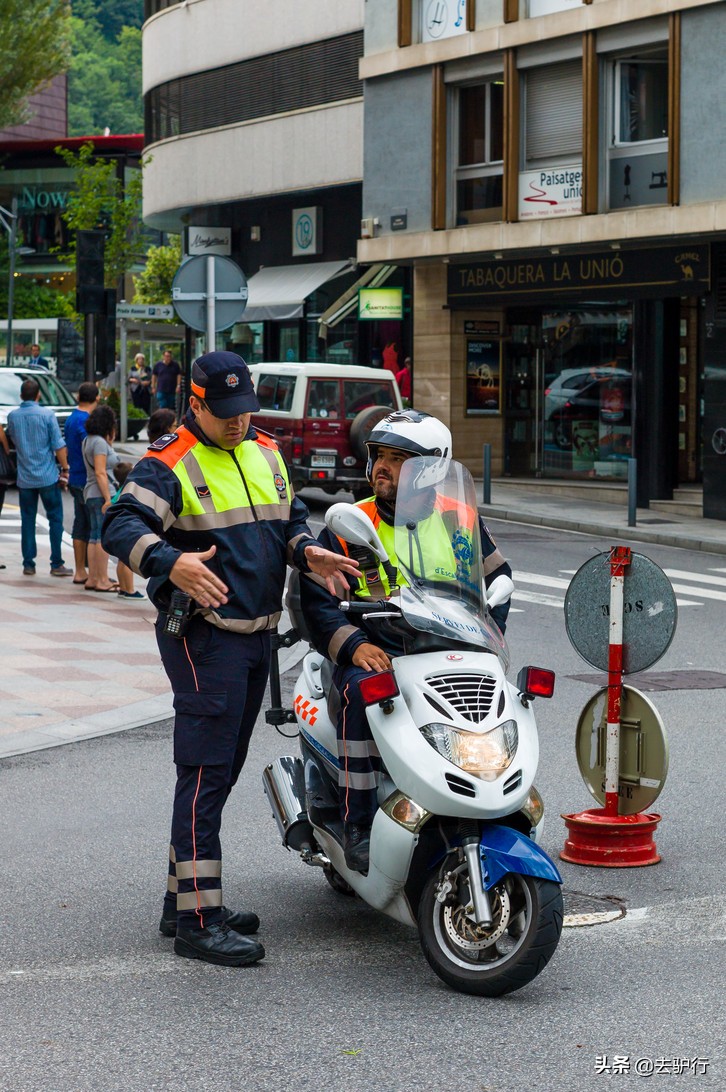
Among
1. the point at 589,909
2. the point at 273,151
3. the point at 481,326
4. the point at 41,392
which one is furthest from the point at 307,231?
the point at 589,909

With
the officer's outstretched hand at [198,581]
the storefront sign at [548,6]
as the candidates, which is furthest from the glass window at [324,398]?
the officer's outstretched hand at [198,581]

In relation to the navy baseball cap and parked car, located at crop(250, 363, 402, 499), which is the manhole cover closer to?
the navy baseball cap

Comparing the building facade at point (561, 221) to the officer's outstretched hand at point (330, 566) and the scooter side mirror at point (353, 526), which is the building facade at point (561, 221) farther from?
the scooter side mirror at point (353, 526)

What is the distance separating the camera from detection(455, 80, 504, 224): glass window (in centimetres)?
2650

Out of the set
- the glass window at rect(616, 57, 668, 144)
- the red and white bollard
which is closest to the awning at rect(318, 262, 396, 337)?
the glass window at rect(616, 57, 668, 144)

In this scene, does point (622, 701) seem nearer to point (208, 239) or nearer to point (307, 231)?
point (307, 231)

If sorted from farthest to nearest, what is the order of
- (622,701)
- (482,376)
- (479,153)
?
(482,376), (479,153), (622,701)

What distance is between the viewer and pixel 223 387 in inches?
205

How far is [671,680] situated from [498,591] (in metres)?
5.90

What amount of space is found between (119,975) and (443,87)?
932 inches

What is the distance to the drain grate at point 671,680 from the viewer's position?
10.7m

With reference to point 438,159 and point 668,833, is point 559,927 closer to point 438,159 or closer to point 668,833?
point 668,833

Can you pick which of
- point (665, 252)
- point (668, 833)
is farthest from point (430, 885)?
point (665, 252)

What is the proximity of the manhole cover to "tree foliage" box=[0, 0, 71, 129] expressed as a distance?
5391cm
